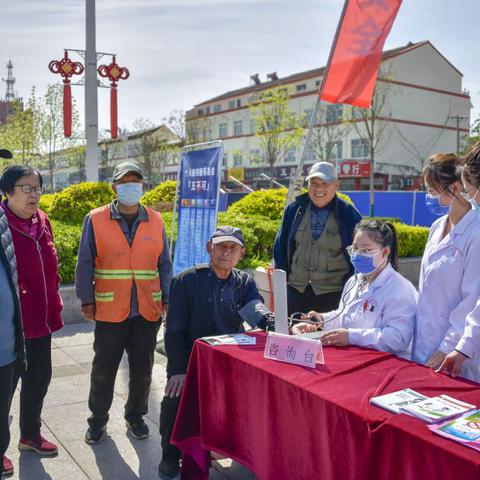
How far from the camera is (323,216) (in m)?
4.31

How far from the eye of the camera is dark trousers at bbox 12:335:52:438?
348 centimetres

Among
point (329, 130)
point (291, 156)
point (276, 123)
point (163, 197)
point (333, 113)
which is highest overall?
point (333, 113)

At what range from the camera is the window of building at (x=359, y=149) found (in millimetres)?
38938

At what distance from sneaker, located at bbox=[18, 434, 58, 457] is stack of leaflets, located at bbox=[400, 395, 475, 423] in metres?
2.45

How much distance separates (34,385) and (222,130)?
53.5 m

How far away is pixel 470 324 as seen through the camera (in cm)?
261

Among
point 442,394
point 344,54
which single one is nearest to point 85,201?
point 344,54

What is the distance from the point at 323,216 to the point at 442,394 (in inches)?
89.1

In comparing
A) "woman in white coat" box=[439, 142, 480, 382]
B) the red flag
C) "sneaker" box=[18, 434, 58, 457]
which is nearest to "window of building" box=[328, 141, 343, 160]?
the red flag

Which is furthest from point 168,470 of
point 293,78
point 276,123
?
point 293,78

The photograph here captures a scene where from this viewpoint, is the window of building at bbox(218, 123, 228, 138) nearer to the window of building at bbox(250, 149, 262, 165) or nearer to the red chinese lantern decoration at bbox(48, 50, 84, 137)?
the window of building at bbox(250, 149, 262, 165)

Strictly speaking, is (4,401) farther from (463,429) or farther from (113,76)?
(113,76)

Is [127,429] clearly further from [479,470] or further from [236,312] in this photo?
[479,470]

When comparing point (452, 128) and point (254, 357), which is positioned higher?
point (452, 128)
